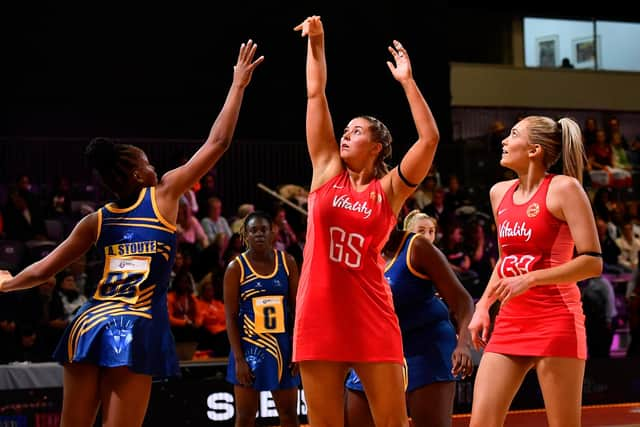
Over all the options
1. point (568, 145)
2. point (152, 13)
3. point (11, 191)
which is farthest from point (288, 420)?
point (152, 13)

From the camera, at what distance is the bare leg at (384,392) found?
150 inches

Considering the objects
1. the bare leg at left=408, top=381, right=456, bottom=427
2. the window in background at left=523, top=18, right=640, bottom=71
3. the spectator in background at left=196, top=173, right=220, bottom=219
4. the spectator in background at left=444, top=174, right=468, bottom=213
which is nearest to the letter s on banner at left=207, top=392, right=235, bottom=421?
the bare leg at left=408, top=381, right=456, bottom=427

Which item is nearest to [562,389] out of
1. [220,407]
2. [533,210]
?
[533,210]

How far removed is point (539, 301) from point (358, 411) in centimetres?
111

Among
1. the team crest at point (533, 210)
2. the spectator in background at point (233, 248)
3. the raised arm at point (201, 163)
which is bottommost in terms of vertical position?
the spectator in background at point (233, 248)

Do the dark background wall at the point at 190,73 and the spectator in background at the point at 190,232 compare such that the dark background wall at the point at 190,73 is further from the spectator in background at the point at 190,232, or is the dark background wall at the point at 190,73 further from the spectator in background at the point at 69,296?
the spectator in background at the point at 69,296

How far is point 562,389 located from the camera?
13.1 feet

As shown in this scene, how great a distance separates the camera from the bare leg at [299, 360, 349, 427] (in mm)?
3801

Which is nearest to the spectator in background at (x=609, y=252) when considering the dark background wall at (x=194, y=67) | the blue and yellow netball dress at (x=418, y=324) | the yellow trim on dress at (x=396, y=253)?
the dark background wall at (x=194, y=67)

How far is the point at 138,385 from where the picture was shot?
3.87m

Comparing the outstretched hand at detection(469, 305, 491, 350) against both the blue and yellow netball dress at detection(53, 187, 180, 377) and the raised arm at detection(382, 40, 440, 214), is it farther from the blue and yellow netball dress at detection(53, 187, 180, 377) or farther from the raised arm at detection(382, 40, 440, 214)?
the blue and yellow netball dress at detection(53, 187, 180, 377)

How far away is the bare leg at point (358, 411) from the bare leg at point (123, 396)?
1.17 m

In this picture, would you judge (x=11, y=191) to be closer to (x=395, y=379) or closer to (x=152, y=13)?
(x=152, y=13)

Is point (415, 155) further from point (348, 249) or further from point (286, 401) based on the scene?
point (286, 401)
